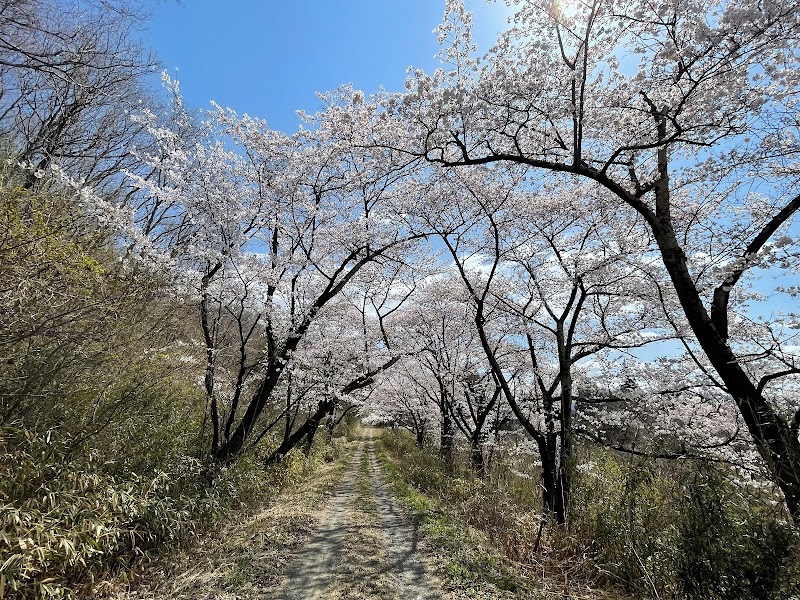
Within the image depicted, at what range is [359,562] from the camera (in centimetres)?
523

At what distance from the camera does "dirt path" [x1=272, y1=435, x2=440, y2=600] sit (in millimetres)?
4348

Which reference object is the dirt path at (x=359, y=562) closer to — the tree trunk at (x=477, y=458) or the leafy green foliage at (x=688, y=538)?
the leafy green foliage at (x=688, y=538)

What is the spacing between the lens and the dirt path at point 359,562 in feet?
14.3

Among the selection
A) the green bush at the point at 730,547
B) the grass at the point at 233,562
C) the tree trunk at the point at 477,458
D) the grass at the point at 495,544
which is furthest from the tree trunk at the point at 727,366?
the tree trunk at the point at 477,458

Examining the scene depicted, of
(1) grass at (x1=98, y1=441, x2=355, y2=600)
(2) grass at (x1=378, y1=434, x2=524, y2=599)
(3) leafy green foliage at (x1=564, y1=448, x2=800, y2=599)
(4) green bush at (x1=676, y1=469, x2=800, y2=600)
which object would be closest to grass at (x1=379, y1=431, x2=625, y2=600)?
(2) grass at (x1=378, y1=434, x2=524, y2=599)

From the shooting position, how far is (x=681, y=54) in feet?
13.9

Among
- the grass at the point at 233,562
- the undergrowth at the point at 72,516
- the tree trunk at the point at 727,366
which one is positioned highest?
the tree trunk at the point at 727,366

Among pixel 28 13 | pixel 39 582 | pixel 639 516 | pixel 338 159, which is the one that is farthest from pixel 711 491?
pixel 338 159

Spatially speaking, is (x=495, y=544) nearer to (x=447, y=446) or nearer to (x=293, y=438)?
(x=293, y=438)

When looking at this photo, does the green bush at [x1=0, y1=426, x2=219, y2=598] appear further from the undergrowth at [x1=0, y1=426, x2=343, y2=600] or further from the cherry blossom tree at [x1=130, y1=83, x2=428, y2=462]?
the cherry blossom tree at [x1=130, y1=83, x2=428, y2=462]

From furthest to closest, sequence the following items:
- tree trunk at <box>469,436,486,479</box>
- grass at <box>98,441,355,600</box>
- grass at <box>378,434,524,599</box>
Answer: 1. tree trunk at <box>469,436,486,479</box>
2. grass at <box>378,434,524,599</box>
3. grass at <box>98,441,355,600</box>

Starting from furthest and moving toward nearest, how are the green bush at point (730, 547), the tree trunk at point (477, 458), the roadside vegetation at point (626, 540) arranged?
1. the tree trunk at point (477, 458)
2. the roadside vegetation at point (626, 540)
3. the green bush at point (730, 547)

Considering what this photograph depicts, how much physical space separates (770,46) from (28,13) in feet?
24.6

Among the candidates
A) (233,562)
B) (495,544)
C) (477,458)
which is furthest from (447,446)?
(233,562)
